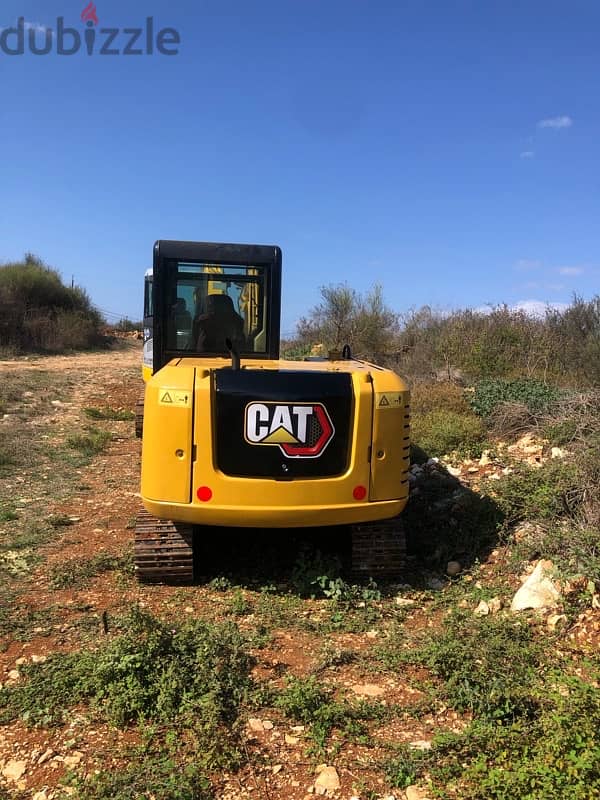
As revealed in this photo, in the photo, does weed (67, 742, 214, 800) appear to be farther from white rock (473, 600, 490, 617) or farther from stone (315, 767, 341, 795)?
white rock (473, 600, 490, 617)

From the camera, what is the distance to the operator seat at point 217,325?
215 inches

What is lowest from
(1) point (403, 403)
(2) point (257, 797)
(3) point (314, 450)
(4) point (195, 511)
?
(2) point (257, 797)

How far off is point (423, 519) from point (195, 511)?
225cm

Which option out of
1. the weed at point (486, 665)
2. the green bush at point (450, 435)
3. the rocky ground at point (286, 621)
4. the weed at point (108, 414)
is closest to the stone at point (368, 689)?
the rocky ground at point (286, 621)

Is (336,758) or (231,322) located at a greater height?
(231,322)

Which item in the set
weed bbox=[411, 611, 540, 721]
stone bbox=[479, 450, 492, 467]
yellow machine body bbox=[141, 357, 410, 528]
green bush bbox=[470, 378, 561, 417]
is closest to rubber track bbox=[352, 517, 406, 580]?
yellow machine body bbox=[141, 357, 410, 528]

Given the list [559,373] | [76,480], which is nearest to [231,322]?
[76,480]

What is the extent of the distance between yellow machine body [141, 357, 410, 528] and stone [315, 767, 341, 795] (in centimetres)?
159

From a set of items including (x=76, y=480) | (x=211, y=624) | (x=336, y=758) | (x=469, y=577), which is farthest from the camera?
(x=76, y=480)

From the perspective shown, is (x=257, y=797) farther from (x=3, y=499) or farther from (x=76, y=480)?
(x=76, y=480)

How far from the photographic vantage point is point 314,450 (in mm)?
3877

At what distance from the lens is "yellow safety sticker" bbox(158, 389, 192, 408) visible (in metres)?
3.80

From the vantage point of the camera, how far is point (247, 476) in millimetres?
3855

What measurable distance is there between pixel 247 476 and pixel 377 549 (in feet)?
3.53
